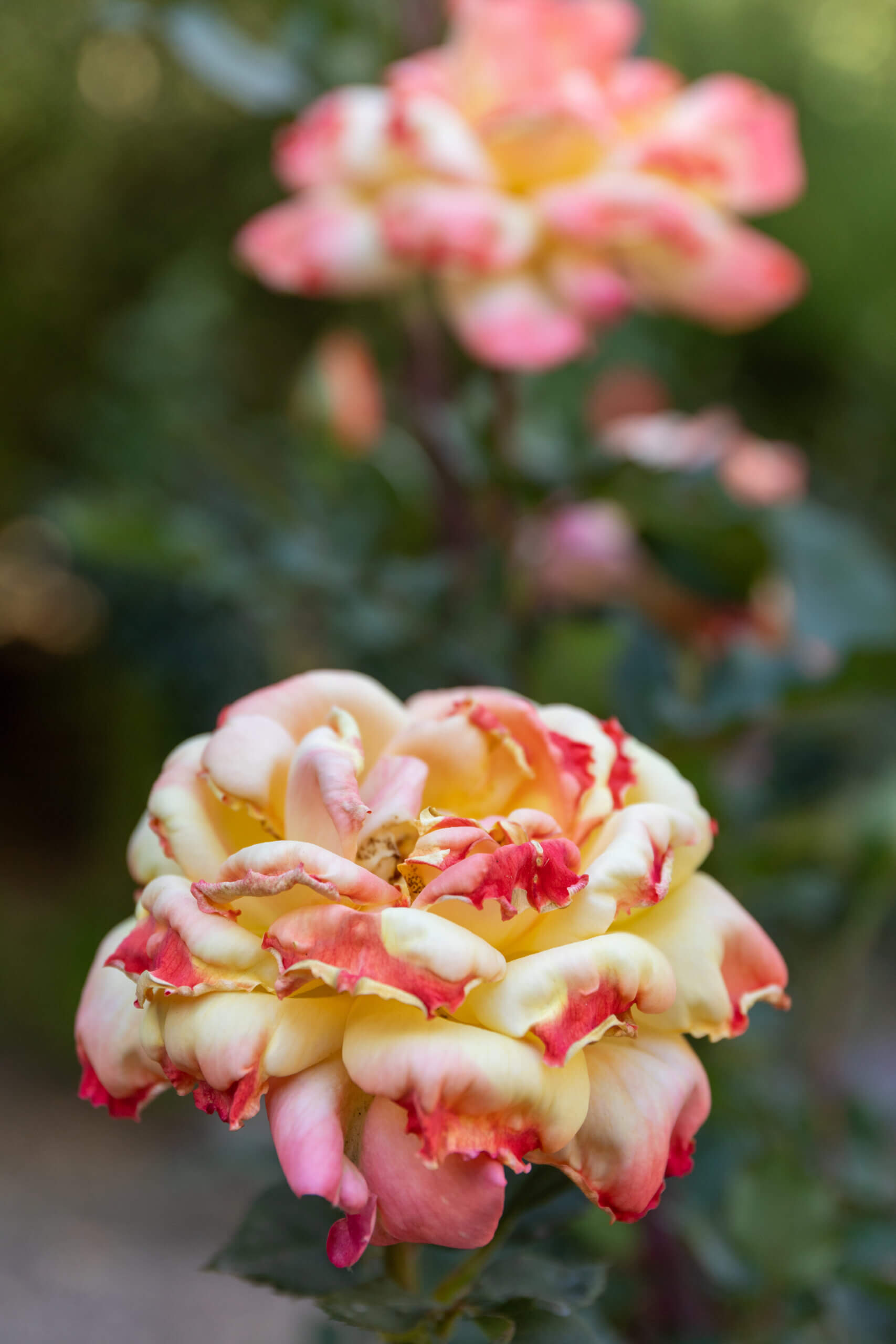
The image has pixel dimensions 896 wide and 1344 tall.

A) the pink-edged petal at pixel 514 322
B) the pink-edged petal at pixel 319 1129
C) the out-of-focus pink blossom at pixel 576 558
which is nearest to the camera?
the pink-edged petal at pixel 319 1129

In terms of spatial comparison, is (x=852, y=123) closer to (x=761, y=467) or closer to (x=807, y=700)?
(x=761, y=467)

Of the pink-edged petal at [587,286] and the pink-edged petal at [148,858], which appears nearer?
the pink-edged petal at [148,858]

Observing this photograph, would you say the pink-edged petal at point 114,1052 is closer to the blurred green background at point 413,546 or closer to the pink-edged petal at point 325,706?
the pink-edged petal at point 325,706

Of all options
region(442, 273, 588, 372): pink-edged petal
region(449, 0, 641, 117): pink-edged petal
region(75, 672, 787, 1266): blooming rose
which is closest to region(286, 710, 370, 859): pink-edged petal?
region(75, 672, 787, 1266): blooming rose

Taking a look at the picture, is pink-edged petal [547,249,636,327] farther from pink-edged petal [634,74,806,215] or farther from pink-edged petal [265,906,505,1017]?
pink-edged petal [265,906,505,1017]

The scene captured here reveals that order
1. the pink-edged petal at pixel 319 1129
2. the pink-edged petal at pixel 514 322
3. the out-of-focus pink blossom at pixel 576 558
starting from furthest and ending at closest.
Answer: the out-of-focus pink blossom at pixel 576 558
the pink-edged petal at pixel 514 322
the pink-edged petal at pixel 319 1129

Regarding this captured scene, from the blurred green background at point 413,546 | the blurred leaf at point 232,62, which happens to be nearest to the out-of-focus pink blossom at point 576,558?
the blurred green background at point 413,546
